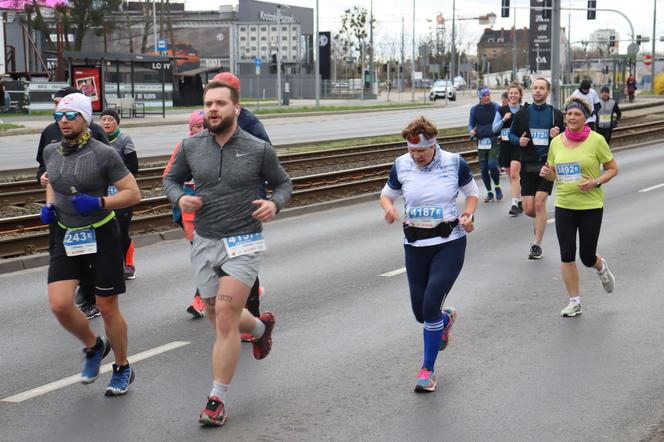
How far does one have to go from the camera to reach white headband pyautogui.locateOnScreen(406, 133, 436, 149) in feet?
21.5

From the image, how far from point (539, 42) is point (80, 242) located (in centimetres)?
4576

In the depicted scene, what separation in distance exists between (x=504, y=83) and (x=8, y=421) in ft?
417

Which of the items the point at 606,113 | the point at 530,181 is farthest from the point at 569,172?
the point at 606,113

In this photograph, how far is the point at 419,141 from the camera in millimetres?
6574

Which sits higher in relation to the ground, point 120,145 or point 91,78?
point 91,78

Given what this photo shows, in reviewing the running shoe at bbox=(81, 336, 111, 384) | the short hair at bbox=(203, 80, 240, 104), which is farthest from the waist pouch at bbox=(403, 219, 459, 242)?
the running shoe at bbox=(81, 336, 111, 384)

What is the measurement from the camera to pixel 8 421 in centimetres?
596

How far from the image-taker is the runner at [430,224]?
21.6 feet

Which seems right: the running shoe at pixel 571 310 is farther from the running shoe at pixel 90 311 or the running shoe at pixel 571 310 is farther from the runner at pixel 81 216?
the runner at pixel 81 216

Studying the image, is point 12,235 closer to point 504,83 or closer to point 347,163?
point 347,163

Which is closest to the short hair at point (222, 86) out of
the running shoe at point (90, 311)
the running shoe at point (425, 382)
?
the running shoe at point (425, 382)

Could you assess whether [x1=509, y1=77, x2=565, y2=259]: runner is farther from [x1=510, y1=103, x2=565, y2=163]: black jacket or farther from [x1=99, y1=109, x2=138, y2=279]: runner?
[x1=99, y1=109, x2=138, y2=279]: runner

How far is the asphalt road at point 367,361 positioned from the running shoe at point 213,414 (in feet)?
0.20

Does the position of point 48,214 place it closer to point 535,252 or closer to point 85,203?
point 85,203
